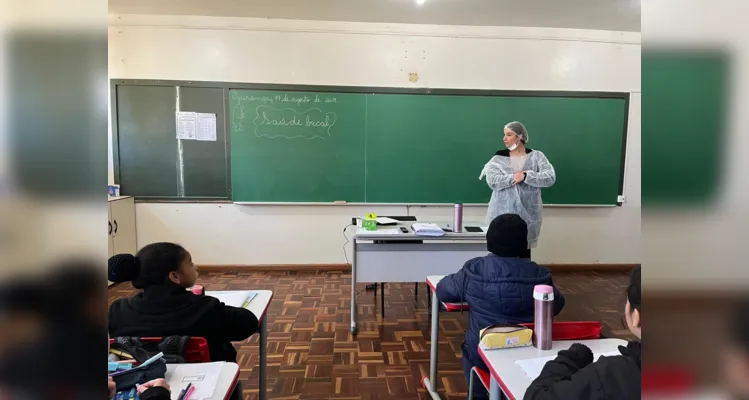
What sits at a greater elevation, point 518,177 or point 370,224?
point 518,177

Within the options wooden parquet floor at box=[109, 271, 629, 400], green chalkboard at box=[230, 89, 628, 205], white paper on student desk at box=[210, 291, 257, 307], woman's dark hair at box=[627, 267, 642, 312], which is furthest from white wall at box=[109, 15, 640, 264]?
woman's dark hair at box=[627, 267, 642, 312]

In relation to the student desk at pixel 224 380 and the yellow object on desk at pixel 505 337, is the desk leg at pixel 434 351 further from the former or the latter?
the student desk at pixel 224 380

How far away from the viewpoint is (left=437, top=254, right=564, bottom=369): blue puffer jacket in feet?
5.29

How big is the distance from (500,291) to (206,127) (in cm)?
359

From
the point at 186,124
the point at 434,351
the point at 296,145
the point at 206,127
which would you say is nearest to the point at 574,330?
the point at 434,351

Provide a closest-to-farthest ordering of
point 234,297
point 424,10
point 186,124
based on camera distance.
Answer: point 234,297 < point 424,10 < point 186,124

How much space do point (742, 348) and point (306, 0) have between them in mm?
4045

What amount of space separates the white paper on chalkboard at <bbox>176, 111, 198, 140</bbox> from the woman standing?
2964 mm

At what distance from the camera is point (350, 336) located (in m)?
2.93

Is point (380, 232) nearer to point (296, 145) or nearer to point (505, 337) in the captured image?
point (505, 337)

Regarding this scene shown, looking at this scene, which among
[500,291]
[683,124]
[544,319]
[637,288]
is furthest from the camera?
[500,291]

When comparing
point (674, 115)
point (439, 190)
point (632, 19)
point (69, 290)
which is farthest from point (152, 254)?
point (632, 19)

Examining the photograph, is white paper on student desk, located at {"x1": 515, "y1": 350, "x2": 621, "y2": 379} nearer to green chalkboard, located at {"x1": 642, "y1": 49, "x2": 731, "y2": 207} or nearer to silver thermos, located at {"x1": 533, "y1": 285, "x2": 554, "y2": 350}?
silver thermos, located at {"x1": 533, "y1": 285, "x2": 554, "y2": 350}

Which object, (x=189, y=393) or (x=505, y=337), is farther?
(x=505, y=337)
